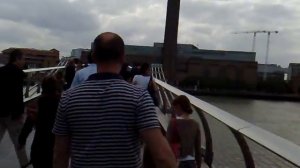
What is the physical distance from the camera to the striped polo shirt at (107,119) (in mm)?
2613

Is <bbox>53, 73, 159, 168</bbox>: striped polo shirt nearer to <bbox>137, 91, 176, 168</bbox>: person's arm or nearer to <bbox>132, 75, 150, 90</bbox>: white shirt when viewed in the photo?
<bbox>137, 91, 176, 168</bbox>: person's arm

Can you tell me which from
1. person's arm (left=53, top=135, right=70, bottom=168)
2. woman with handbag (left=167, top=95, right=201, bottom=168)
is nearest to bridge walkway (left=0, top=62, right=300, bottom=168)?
woman with handbag (left=167, top=95, right=201, bottom=168)

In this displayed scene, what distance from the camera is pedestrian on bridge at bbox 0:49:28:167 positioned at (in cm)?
654

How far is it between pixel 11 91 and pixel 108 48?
4.15 metres

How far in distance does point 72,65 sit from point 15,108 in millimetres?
5866

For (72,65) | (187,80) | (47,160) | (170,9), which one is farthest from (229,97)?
(47,160)

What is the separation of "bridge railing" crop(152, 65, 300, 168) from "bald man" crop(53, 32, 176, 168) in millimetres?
697

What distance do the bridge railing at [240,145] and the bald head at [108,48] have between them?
2.99 feet

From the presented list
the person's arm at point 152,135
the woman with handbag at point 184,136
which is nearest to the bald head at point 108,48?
the person's arm at point 152,135

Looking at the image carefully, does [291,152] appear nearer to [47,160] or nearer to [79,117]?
[79,117]

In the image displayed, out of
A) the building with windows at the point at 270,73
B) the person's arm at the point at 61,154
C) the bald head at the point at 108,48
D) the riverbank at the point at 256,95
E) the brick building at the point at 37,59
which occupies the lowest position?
the riverbank at the point at 256,95

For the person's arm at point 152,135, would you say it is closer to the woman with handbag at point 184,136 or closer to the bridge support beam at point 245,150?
the bridge support beam at point 245,150

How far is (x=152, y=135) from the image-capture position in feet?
8.54

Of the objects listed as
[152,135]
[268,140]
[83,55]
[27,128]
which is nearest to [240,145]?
[268,140]
